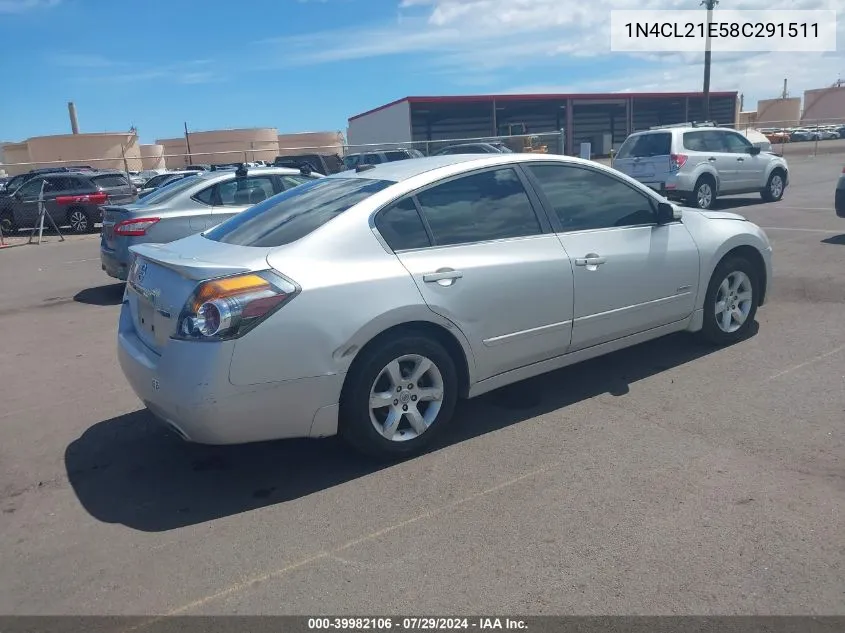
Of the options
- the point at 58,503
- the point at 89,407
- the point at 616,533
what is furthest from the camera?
the point at 89,407

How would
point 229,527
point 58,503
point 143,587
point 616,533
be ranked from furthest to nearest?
point 58,503
point 229,527
point 616,533
point 143,587

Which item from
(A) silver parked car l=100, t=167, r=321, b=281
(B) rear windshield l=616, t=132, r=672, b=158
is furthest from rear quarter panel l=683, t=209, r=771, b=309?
(B) rear windshield l=616, t=132, r=672, b=158

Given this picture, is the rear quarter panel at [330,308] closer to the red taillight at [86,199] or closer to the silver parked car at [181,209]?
the silver parked car at [181,209]

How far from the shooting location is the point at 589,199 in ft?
16.4

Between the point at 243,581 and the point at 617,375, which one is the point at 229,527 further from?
the point at 617,375

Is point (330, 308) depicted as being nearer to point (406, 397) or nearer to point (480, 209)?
point (406, 397)

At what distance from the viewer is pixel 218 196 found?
30.7 ft

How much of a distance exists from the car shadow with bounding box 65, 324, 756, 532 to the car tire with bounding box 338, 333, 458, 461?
183 mm

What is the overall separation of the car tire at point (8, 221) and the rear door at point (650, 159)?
15.9m

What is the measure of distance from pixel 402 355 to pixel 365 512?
2.85 ft

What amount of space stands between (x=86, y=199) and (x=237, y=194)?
11.9 meters

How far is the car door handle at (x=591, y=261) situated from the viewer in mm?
4699

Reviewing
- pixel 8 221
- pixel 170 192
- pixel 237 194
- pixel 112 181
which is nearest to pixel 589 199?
pixel 237 194

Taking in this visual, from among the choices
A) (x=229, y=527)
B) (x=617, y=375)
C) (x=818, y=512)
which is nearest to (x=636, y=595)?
(x=818, y=512)
